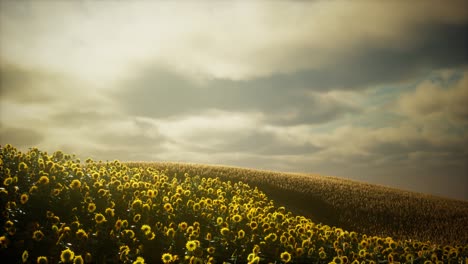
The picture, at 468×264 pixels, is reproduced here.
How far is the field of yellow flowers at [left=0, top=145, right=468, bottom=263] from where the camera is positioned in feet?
28.5

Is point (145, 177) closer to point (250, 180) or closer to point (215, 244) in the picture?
point (215, 244)

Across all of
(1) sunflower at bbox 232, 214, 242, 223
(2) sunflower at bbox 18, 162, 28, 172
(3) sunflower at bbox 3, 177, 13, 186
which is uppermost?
(2) sunflower at bbox 18, 162, 28, 172

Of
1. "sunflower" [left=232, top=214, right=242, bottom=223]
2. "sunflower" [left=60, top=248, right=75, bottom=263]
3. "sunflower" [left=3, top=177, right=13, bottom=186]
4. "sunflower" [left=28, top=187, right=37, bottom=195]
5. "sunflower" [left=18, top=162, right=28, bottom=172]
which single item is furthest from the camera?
"sunflower" [left=18, top=162, right=28, bottom=172]

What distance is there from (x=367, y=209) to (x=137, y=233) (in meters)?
22.0

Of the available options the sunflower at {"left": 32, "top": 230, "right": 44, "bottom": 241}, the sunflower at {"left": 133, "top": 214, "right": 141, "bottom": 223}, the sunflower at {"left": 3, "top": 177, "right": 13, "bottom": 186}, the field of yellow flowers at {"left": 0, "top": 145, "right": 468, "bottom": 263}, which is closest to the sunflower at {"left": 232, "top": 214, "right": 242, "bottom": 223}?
the field of yellow flowers at {"left": 0, "top": 145, "right": 468, "bottom": 263}

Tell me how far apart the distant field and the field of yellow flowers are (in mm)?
12115

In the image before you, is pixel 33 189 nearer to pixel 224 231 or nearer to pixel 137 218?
pixel 137 218

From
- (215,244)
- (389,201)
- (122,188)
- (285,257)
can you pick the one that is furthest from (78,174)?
(389,201)

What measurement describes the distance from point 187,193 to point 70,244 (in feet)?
22.1

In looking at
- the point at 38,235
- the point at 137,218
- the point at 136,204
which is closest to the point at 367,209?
the point at 136,204

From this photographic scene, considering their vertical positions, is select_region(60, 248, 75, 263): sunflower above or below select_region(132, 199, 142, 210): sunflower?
below

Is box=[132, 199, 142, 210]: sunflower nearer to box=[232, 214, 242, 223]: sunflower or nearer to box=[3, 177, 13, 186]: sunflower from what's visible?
box=[232, 214, 242, 223]: sunflower

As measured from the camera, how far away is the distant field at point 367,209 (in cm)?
2430

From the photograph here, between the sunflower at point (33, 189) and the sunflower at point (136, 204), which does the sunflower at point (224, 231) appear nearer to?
the sunflower at point (136, 204)
